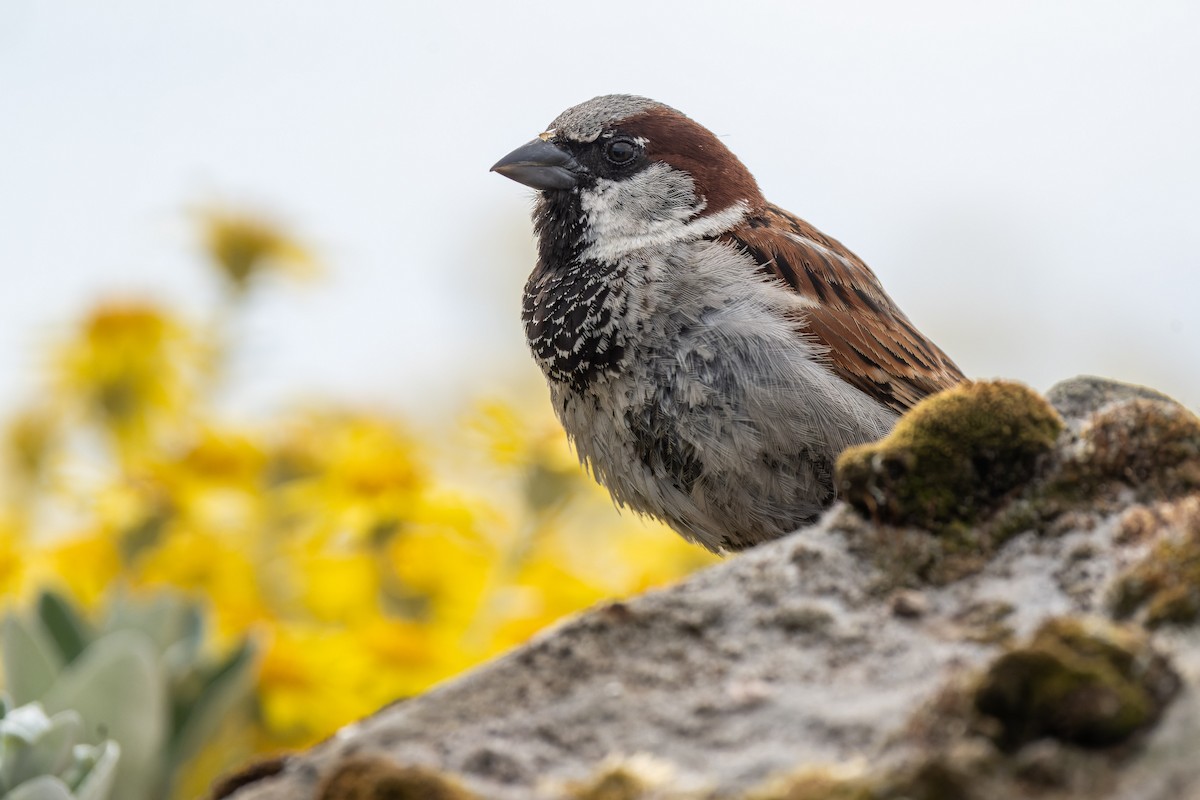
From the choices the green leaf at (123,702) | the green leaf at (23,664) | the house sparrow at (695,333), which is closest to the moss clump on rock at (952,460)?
the house sparrow at (695,333)

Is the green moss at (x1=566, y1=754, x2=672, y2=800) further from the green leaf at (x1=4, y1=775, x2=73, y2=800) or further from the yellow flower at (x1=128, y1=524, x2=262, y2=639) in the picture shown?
the yellow flower at (x1=128, y1=524, x2=262, y2=639)

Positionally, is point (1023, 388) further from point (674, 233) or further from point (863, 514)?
point (674, 233)

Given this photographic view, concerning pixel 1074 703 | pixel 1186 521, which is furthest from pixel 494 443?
pixel 1074 703

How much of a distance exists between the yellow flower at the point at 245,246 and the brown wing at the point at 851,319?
1.66 meters

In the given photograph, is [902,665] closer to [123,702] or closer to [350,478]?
[123,702]

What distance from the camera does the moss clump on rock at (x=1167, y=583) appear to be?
53.6 inches

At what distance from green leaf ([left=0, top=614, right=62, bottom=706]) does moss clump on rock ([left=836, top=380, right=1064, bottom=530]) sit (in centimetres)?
176

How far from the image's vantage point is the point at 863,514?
5.67 ft

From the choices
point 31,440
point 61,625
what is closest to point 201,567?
point 61,625

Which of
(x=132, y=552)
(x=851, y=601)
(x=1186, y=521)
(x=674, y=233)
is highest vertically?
(x=674, y=233)

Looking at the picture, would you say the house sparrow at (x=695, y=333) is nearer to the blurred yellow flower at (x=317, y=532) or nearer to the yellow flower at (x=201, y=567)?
the blurred yellow flower at (x=317, y=532)

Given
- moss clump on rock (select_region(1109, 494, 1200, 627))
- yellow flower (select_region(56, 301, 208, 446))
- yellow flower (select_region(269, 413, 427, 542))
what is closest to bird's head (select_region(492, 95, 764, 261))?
yellow flower (select_region(269, 413, 427, 542))

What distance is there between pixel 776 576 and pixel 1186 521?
0.49 m

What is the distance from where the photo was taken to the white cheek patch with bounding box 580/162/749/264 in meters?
3.28
